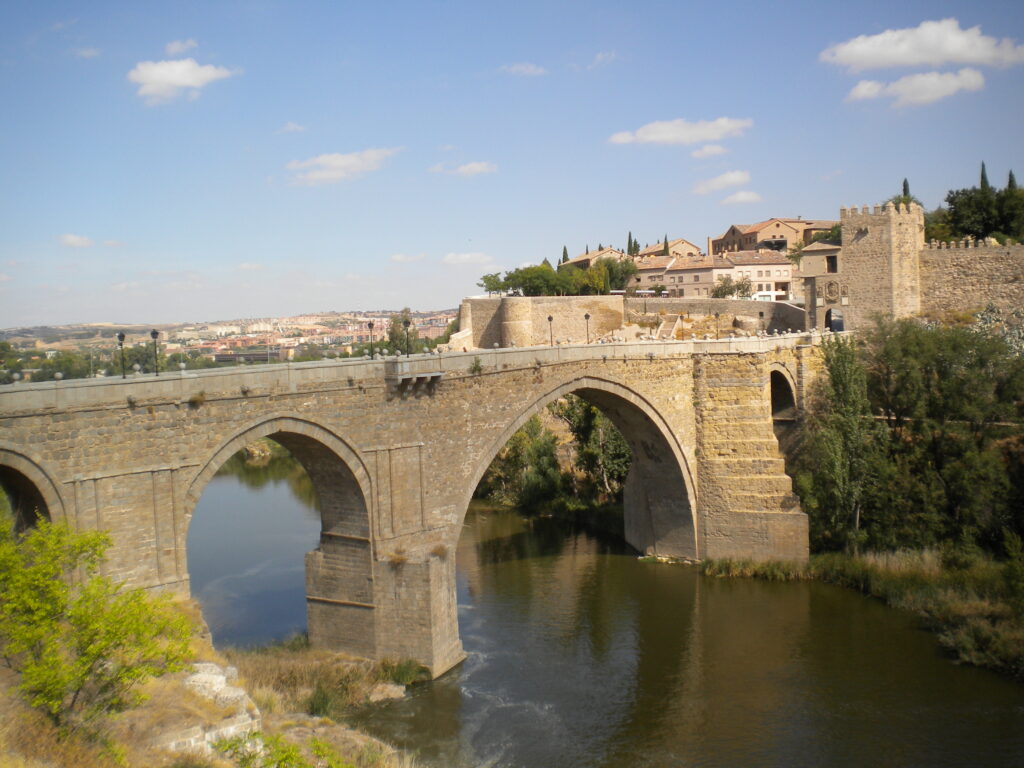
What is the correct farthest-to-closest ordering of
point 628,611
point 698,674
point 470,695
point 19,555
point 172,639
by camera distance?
point 628,611
point 698,674
point 470,695
point 172,639
point 19,555

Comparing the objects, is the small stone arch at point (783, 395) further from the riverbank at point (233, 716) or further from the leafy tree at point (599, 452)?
the riverbank at point (233, 716)

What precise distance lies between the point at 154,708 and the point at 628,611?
10.5 metres

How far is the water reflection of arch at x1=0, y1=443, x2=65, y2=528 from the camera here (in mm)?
10164

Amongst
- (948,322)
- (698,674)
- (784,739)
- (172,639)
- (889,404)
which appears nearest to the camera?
(172,639)

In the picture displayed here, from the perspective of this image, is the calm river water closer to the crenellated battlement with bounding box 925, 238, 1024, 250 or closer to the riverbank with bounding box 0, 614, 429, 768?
the riverbank with bounding box 0, 614, 429, 768

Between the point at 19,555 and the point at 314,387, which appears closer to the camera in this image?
the point at 19,555

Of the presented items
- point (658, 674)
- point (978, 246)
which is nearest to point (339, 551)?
point (658, 674)

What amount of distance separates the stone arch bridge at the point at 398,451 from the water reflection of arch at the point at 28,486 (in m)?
0.02

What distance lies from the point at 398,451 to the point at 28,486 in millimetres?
5522

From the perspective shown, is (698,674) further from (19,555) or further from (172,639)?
(19,555)

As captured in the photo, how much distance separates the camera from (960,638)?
15109 mm

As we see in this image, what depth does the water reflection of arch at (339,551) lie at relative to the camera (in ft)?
45.5

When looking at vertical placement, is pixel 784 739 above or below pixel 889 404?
below

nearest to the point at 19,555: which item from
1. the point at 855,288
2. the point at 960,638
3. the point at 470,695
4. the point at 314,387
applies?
the point at 314,387
